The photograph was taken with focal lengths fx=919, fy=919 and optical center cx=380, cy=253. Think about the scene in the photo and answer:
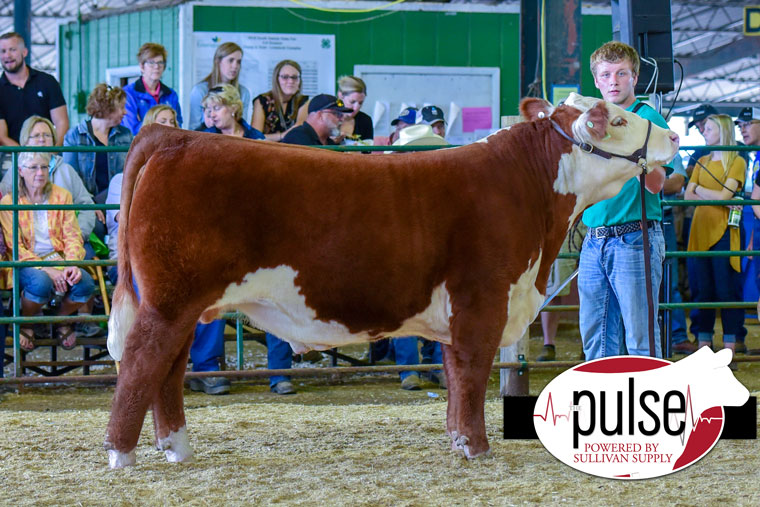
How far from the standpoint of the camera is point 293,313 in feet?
12.4

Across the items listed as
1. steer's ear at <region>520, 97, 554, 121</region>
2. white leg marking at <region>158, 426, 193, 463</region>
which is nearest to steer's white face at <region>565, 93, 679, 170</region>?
steer's ear at <region>520, 97, 554, 121</region>

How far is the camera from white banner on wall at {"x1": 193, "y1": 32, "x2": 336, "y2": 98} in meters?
9.43

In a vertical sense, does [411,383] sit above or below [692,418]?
below

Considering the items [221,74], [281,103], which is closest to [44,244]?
[221,74]

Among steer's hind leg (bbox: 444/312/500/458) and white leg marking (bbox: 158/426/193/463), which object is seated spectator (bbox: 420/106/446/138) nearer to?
steer's hind leg (bbox: 444/312/500/458)

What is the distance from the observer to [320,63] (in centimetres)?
975

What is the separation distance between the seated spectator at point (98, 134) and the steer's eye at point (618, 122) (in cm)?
400

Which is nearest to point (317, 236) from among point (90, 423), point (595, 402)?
point (595, 402)

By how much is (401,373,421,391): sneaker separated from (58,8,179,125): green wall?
565 centimetres

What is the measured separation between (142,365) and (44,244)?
119 inches

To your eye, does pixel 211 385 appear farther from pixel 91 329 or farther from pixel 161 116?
pixel 161 116

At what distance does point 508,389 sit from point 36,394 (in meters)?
3.12

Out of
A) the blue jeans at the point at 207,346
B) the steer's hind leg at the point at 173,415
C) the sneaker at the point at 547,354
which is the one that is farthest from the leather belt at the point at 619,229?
the sneaker at the point at 547,354

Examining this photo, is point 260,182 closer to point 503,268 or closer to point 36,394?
point 503,268
